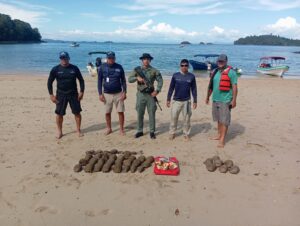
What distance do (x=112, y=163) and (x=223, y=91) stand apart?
2.71 meters

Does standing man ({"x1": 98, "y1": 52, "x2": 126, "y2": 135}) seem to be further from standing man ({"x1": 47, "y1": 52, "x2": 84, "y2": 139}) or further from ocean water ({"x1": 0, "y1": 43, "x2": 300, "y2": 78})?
ocean water ({"x1": 0, "y1": 43, "x2": 300, "y2": 78})

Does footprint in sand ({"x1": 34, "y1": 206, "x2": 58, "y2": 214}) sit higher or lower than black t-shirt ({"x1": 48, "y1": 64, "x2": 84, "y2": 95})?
lower

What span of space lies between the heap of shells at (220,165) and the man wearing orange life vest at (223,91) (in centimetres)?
101

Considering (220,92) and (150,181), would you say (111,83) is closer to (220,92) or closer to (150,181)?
(220,92)

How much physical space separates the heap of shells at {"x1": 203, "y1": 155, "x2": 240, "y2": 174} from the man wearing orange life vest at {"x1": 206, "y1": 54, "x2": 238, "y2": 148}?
1.01 m

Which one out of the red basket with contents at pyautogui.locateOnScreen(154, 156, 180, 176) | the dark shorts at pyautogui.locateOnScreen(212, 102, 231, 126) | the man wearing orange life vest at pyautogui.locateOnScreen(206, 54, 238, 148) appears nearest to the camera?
the red basket with contents at pyautogui.locateOnScreen(154, 156, 180, 176)

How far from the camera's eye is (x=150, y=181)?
514 centimetres

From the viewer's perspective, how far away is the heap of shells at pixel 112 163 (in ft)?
17.9

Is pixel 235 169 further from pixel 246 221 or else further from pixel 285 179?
pixel 246 221

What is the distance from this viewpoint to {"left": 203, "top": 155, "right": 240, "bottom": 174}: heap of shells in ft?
18.1

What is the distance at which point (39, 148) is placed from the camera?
6598mm

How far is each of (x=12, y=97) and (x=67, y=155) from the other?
7147mm

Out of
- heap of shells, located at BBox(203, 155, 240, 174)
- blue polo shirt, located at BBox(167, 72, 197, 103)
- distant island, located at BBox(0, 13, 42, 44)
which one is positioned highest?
distant island, located at BBox(0, 13, 42, 44)

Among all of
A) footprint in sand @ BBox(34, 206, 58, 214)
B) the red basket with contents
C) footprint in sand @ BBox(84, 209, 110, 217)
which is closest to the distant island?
the red basket with contents
